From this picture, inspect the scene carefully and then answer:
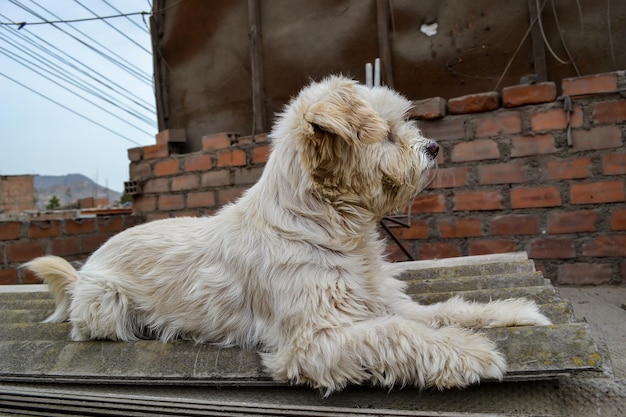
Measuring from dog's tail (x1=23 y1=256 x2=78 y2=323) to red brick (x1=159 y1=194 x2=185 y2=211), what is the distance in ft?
9.80

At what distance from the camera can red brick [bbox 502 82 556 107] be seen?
416 centimetres

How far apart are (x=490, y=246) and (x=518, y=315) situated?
2400 mm

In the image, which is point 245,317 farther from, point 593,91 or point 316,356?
point 593,91

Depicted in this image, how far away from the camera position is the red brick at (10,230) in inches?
205

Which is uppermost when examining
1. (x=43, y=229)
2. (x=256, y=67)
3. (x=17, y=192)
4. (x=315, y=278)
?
(x=256, y=67)

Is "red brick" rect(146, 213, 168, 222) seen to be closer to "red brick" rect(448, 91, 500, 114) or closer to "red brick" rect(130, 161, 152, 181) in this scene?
"red brick" rect(130, 161, 152, 181)

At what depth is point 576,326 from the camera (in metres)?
1.86

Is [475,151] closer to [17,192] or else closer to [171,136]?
[171,136]

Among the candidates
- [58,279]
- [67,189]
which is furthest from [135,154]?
[67,189]

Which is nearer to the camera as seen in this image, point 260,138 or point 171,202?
point 260,138

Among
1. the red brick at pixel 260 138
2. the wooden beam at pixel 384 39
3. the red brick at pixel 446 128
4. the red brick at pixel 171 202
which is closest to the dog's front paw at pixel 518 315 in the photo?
the red brick at pixel 446 128

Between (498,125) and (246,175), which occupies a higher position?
(498,125)

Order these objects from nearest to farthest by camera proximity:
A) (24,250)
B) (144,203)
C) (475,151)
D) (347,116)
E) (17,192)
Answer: (347,116)
(475,151)
(24,250)
(144,203)
(17,192)

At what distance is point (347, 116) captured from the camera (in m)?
2.21
